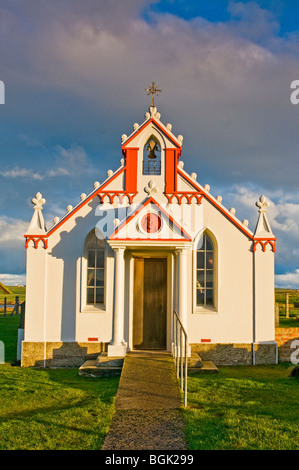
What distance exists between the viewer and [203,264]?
13.3 metres

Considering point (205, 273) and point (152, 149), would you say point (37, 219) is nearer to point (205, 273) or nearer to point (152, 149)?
point (152, 149)

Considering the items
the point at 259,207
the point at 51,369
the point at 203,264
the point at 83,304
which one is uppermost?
the point at 259,207

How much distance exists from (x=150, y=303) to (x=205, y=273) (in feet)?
6.32

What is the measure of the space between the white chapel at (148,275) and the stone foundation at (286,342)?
0.52 m

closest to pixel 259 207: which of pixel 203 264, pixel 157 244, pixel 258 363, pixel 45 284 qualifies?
pixel 203 264

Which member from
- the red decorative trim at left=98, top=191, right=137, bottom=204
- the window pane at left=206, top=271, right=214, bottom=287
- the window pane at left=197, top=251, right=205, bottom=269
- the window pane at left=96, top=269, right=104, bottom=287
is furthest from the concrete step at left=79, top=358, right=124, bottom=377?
the red decorative trim at left=98, top=191, right=137, bottom=204

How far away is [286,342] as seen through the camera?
13.4 meters

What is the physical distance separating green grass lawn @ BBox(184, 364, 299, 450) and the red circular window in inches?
158

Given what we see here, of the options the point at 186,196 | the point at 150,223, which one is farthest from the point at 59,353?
the point at 186,196

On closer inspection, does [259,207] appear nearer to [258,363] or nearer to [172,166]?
[172,166]

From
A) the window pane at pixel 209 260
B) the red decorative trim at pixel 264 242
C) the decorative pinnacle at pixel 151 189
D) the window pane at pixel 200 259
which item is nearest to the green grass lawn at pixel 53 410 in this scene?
the window pane at pixel 200 259

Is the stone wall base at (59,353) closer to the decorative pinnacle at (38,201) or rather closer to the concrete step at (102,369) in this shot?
the concrete step at (102,369)

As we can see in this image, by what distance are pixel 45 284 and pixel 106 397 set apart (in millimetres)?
5277

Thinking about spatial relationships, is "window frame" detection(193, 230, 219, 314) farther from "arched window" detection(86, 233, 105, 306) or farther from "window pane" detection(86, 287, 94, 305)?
"window pane" detection(86, 287, 94, 305)
